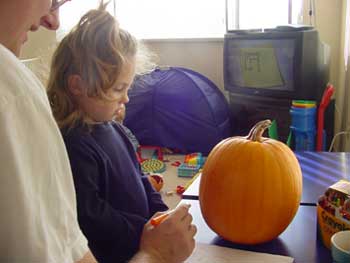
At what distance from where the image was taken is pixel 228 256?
30.0 inches

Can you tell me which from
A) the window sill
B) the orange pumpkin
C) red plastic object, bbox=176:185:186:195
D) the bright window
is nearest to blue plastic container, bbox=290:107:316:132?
red plastic object, bbox=176:185:186:195

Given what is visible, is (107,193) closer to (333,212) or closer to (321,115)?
(333,212)

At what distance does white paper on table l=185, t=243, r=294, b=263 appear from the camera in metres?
0.74

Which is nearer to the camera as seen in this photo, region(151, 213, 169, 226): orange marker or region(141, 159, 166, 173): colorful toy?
region(151, 213, 169, 226): orange marker

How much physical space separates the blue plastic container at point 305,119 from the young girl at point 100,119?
142 centimetres

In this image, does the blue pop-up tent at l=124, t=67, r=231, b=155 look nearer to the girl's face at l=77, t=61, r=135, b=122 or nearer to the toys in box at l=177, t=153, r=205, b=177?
the toys in box at l=177, t=153, r=205, b=177

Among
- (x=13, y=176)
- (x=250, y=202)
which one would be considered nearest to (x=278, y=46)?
(x=250, y=202)

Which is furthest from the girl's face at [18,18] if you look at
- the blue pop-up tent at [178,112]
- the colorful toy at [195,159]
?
the blue pop-up tent at [178,112]

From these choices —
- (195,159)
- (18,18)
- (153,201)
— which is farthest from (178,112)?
(18,18)

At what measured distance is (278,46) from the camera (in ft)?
7.49

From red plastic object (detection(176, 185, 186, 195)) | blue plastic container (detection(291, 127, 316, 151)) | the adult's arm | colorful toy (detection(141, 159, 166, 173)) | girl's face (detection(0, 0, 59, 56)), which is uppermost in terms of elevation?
A: girl's face (detection(0, 0, 59, 56))

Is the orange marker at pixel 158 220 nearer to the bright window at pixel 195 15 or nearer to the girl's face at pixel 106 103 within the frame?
the girl's face at pixel 106 103

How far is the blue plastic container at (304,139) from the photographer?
7.23 ft

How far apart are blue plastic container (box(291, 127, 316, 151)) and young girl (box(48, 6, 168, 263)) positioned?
56.2 inches
